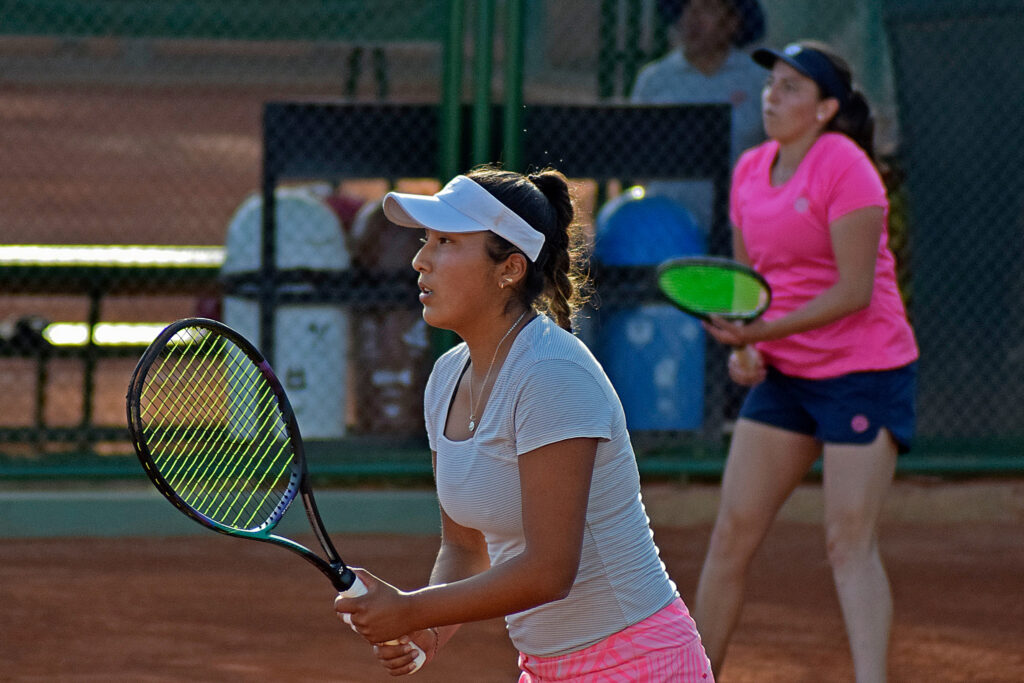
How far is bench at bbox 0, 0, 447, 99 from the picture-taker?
543 centimetres

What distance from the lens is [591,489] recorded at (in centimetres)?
214

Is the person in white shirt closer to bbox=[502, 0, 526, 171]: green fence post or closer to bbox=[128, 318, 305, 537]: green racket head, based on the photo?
bbox=[128, 318, 305, 537]: green racket head

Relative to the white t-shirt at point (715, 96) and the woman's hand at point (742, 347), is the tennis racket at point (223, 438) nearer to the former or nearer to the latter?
the woman's hand at point (742, 347)

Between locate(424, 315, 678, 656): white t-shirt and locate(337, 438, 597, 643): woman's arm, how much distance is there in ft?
0.15

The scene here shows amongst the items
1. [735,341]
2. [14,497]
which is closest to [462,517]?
[735,341]

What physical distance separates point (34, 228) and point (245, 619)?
11.7 meters

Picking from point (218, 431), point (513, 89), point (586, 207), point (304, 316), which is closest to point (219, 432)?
point (218, 431)

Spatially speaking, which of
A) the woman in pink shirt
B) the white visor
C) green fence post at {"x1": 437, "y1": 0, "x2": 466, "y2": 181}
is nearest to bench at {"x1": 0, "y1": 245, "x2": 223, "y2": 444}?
green fence post at {"x1": 437, "y1": 0, "x2": 466, "y2": 181}

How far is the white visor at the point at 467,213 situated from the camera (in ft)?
6.98

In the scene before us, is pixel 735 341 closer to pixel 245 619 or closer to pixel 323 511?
pixel 245 619

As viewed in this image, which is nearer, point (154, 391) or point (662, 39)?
point (154, 391)

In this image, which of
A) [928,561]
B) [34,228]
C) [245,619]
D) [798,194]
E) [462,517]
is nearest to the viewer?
[462,517]

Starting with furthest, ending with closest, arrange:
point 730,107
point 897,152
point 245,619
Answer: point 897,152
point 730,107
point 245,619

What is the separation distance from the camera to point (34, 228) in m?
15.1
